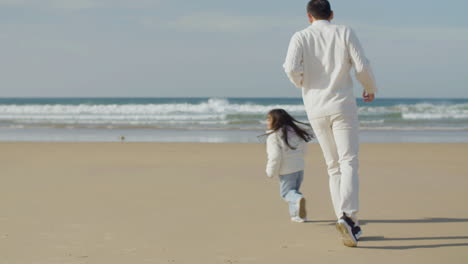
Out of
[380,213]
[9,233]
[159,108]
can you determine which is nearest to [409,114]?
[159,108]

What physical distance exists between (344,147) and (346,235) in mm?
603

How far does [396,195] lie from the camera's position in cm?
624

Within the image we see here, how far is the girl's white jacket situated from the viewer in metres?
5.01

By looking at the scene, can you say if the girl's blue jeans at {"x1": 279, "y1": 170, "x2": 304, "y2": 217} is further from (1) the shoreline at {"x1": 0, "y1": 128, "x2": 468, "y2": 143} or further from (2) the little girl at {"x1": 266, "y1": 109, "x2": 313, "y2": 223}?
(1) the shoreline at {"x1": 0, "y1": 128, "x2": 468, "y2": 143}

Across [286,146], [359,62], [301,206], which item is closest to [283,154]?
[286,146]

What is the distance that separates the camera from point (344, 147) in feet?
13.2

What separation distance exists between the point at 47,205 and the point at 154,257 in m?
2.18

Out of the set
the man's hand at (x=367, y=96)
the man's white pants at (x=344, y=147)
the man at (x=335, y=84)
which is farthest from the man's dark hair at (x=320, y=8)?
the man's white pants at (x=344, y=147)

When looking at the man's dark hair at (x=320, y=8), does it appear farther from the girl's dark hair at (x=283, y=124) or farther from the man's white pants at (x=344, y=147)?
the girl's dark hair at (x=283, y=124)

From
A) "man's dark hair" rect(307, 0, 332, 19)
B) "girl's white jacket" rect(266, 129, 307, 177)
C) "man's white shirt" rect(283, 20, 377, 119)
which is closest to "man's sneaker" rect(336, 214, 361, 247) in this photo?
"man's white shirt" rect(283, 20, 377, 119)

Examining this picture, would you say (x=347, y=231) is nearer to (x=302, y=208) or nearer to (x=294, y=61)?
(x=302, y=208)

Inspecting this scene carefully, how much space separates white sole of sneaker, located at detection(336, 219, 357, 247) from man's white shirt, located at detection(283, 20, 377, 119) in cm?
77

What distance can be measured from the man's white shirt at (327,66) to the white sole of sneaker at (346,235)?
0.77 metres

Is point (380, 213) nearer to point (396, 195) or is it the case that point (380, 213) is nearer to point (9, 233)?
point (396, 195)
